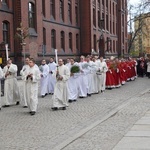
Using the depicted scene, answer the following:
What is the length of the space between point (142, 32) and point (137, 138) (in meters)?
64.4

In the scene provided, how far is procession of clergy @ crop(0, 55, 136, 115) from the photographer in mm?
12836

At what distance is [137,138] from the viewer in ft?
27.6

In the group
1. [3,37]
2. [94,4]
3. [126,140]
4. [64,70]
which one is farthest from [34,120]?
[94,4]

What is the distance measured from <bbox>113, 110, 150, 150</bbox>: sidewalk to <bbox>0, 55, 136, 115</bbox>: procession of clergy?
12.4 feet

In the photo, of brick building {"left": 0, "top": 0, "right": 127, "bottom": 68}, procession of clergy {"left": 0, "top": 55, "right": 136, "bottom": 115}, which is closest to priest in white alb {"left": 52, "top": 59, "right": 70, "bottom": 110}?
procession of clergy {"left": 0, "top": 55, "right": 136, "bottom": 115}

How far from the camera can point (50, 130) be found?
9711mm

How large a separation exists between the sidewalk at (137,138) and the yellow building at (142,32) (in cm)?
2677

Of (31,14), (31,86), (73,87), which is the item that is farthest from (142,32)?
(31,86)

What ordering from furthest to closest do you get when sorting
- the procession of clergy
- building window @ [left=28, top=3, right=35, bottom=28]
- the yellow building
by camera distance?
the yellow building
building window @ [left=28, top=3, right=35, bottom=28]
the procession of clergy

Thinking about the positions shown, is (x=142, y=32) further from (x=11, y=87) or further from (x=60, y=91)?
(x=60, y=91)

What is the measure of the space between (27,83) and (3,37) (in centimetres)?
1932

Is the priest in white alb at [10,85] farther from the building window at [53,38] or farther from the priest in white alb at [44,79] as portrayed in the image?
the building window at [53,38]

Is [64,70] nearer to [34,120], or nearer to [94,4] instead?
[34,120]

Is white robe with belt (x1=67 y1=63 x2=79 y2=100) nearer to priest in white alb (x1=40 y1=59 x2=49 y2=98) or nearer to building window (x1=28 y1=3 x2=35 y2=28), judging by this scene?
priest in white alb (x1=40 y1=59 x2=49 y2=98)
